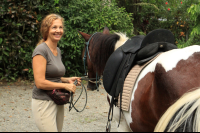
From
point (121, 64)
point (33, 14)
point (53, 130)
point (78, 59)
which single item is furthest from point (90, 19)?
point (53, 130)

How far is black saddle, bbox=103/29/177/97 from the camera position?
2172mm

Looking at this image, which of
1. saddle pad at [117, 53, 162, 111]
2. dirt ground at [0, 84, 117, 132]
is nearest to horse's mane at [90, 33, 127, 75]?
saddle pad at [117, 53, 162, 111]

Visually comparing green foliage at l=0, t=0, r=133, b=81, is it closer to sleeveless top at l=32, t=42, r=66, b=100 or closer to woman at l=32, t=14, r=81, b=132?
woman at l=32, t=14, r=81, b=132

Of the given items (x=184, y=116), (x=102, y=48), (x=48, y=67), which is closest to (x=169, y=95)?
(x=184, y=116)

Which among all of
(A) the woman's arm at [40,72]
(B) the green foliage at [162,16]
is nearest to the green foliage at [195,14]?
(A) the woman's arm at [40,72]

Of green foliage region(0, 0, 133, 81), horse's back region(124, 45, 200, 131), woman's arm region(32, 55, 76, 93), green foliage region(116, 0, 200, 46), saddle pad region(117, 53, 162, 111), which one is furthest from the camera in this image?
green foliage region(116, 0, 200, 46)

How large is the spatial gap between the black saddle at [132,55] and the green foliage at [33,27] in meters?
4.67

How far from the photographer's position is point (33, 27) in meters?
6.93

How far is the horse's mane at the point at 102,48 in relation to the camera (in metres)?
2.89

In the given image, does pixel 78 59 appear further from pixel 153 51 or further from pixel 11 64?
pixel 153 51

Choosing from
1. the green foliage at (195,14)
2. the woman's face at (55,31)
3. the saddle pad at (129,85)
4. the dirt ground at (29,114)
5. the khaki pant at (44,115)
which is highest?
the green foliage at (195,14)

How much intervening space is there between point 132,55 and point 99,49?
79cm

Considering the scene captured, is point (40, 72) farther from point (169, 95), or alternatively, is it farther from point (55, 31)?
point (169, 95)

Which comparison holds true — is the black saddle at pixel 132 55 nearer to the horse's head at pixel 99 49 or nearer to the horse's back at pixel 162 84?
the horse's back at pixel 162 84
